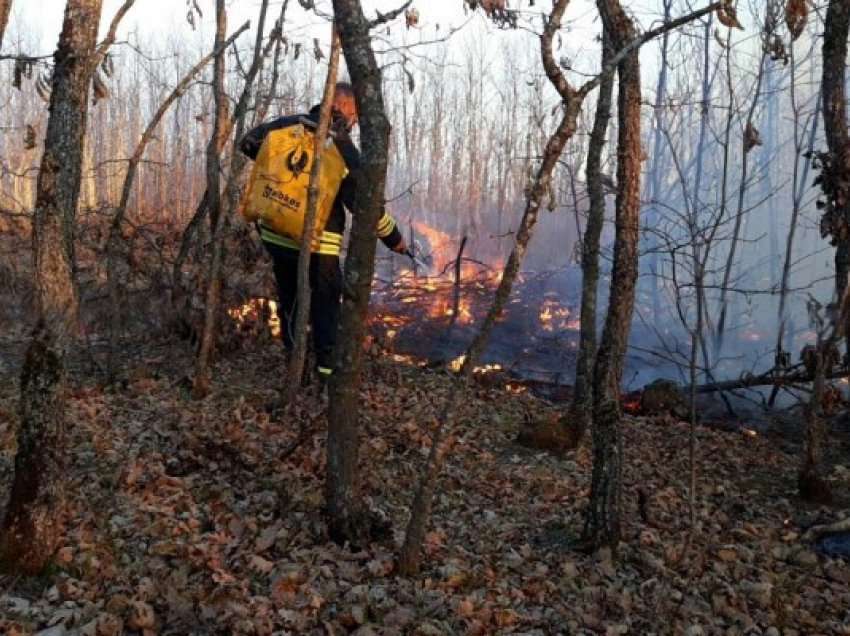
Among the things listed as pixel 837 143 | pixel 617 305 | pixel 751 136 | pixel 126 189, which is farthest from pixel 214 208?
pixel 751 136

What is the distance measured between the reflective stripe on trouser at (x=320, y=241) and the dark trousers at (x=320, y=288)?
3cm

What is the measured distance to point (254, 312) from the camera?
7324 millimetres

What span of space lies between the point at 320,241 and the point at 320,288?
373 mm

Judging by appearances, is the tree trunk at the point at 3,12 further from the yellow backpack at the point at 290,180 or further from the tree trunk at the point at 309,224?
the tree trunk at the point at 309,224

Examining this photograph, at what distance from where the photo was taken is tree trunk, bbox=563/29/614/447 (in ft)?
18.1

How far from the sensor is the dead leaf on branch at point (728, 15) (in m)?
3.52

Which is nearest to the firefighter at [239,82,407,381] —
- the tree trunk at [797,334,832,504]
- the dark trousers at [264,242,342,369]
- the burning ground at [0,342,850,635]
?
the dark trousers at [264,242,342,369]

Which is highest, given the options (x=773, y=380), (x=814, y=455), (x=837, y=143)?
(x=837, y=143)

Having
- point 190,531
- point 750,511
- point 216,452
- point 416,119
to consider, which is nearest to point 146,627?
point 190,531

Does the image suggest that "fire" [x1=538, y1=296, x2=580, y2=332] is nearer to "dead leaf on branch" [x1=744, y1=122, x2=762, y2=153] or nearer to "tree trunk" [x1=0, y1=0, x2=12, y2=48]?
"dead leaf on branch" [x1=744, y1=122, x2=762, y2=153]

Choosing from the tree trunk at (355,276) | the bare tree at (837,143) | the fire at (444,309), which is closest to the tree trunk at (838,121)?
the bare tree at (837,143)

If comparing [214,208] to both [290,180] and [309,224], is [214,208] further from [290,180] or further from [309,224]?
[309,224]

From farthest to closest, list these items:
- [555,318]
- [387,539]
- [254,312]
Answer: [555,318]
[254,312]
[387,539]

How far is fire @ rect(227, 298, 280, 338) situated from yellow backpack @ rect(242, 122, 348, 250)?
196 centimetres
